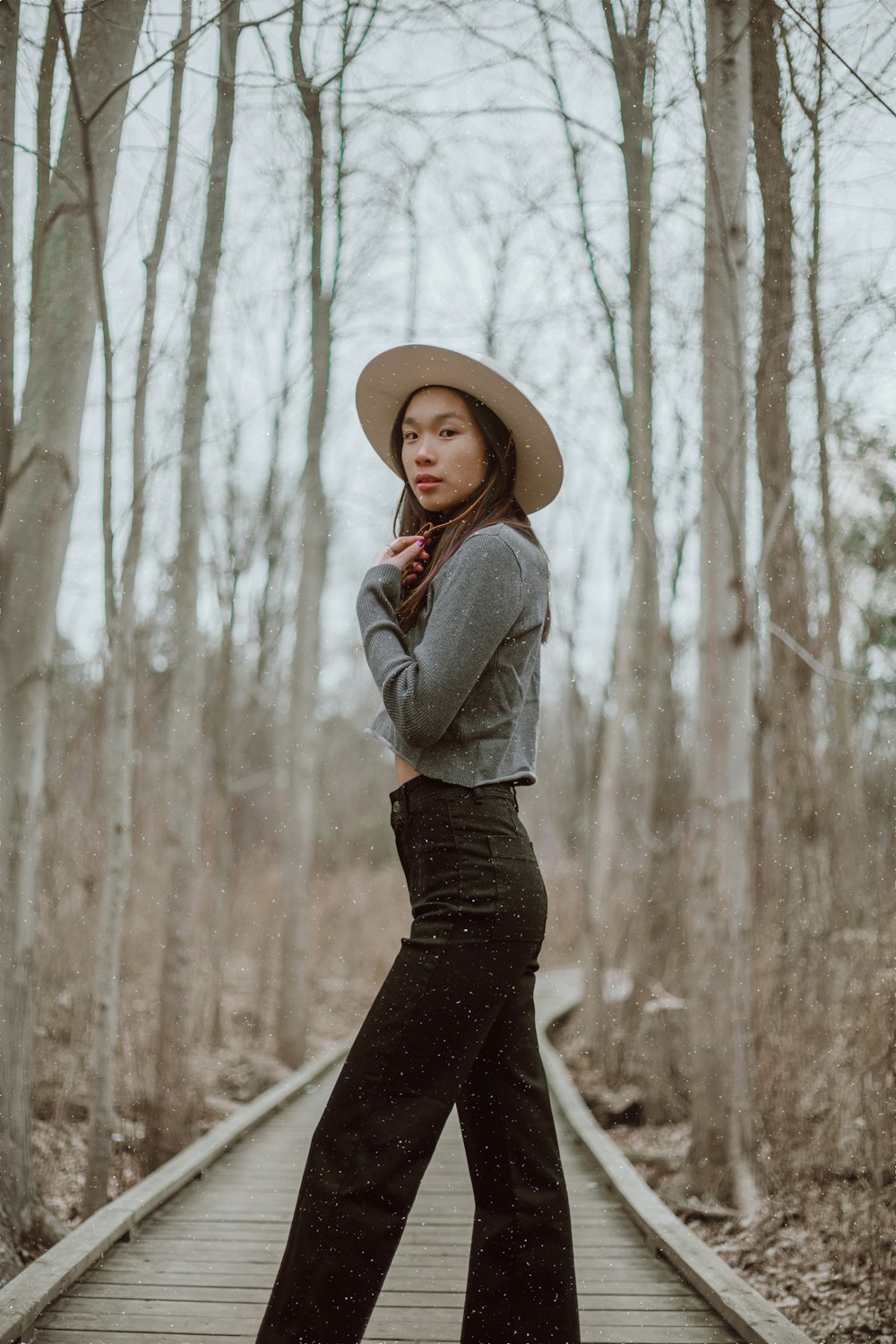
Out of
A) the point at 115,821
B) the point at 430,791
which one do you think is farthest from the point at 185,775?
the point at 430,791

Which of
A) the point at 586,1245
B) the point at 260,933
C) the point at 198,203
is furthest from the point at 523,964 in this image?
the point at 260,933

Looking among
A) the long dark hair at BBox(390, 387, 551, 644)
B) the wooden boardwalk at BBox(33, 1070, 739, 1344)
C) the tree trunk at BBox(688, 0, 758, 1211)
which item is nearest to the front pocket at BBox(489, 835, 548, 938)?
the long dark hair at BBox(390, 387, 551, 644)

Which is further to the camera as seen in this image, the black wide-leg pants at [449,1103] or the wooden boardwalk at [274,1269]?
the wooden boardwalk at [274,1269]

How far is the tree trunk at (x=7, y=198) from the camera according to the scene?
2.30 metres

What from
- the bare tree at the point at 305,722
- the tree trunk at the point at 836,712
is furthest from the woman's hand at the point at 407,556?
the bare tree at the point at 305,722

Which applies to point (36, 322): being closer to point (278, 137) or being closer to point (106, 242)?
point (106, 242)

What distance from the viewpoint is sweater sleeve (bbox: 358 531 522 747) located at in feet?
4.90

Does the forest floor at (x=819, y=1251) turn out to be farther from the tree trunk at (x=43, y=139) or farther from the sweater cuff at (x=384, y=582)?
the tree trunk at (x=43, y=139)

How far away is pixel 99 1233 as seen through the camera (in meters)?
2.50

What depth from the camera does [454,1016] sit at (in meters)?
1.50

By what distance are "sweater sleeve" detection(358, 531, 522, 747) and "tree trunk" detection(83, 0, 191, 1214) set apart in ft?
7.05

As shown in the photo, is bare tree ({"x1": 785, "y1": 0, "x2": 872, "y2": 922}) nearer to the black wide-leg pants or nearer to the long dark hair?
the long dark hair

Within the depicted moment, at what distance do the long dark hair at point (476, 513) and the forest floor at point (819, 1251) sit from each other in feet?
4.89

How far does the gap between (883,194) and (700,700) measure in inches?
71.5
